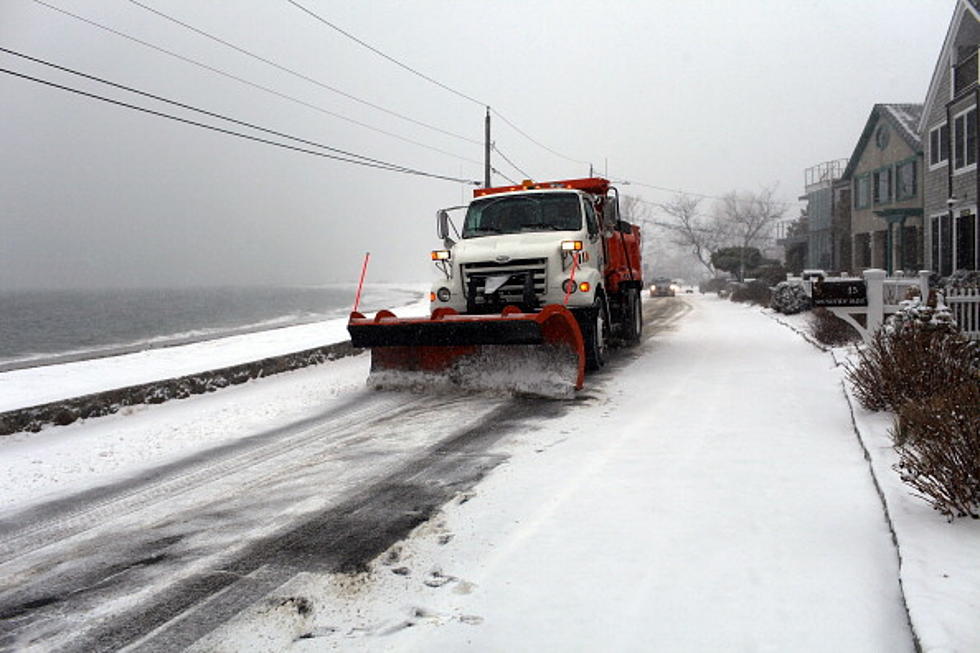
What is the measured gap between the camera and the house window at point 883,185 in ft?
103

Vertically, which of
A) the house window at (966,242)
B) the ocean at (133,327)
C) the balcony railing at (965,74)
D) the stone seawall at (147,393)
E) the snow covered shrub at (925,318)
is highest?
the balcony railing at (965,74)

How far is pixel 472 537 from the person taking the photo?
4535mm

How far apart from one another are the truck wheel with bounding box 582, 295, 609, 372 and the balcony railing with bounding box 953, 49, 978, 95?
1593 cm

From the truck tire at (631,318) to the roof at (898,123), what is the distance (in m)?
19.1

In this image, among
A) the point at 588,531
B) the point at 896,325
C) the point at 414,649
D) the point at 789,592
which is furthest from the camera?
the point at 896,325

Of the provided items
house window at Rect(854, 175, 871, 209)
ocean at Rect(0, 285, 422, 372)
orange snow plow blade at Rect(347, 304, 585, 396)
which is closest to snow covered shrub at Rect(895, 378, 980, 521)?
orange snow plow blade at Rect(347, 304, 585, 396)

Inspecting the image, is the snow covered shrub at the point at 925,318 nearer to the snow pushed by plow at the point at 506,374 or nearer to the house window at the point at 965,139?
the snow pushed by plow at the point at 506,374

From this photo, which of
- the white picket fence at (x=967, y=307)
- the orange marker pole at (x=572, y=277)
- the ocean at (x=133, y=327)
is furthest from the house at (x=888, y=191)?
the ocean at (x=133, y=327)

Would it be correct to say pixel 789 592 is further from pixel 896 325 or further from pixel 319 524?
pixel 896 325

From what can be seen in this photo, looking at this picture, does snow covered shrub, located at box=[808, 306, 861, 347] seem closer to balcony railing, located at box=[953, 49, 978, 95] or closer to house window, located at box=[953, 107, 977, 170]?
house window, located at box=[953, 107, 977, 170]

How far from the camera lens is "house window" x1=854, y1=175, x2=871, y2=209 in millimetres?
34094

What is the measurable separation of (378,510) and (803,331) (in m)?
13.5

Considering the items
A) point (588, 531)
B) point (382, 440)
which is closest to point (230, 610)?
point (588, 531)

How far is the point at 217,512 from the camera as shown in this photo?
17.5ft
